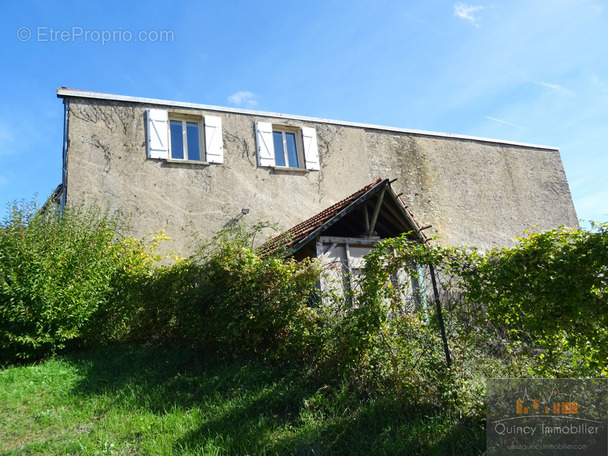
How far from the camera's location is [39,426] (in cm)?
434

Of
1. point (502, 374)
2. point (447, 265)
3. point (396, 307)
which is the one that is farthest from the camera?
point (396, 307)

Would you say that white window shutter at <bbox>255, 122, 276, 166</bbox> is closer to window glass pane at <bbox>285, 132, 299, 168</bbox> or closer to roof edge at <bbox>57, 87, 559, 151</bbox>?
roof edge at <bbox>57, 87, 559, 151</bbox>

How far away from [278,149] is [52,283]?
685 centimetres

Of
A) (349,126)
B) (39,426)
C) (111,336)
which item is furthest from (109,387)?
(349,126)

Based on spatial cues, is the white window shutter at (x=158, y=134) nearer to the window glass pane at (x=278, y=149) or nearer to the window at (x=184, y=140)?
the window at (x=184, y=140)

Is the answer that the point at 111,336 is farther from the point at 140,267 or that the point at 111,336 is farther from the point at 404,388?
the point at 404,388

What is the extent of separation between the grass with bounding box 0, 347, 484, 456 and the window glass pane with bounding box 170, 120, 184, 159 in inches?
244

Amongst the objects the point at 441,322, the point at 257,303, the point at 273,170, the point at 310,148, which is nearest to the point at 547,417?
the point at 441,322

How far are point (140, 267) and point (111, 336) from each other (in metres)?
1.32

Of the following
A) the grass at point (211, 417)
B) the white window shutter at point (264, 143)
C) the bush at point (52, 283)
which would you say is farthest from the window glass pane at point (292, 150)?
the grass at point (211, 417)

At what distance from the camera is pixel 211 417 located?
4.27 metres

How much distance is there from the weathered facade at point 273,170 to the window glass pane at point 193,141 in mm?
27

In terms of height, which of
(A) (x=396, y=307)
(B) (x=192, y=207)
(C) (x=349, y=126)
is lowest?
(A) (x=396, y=307)

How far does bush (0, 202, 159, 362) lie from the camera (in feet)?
21.1
